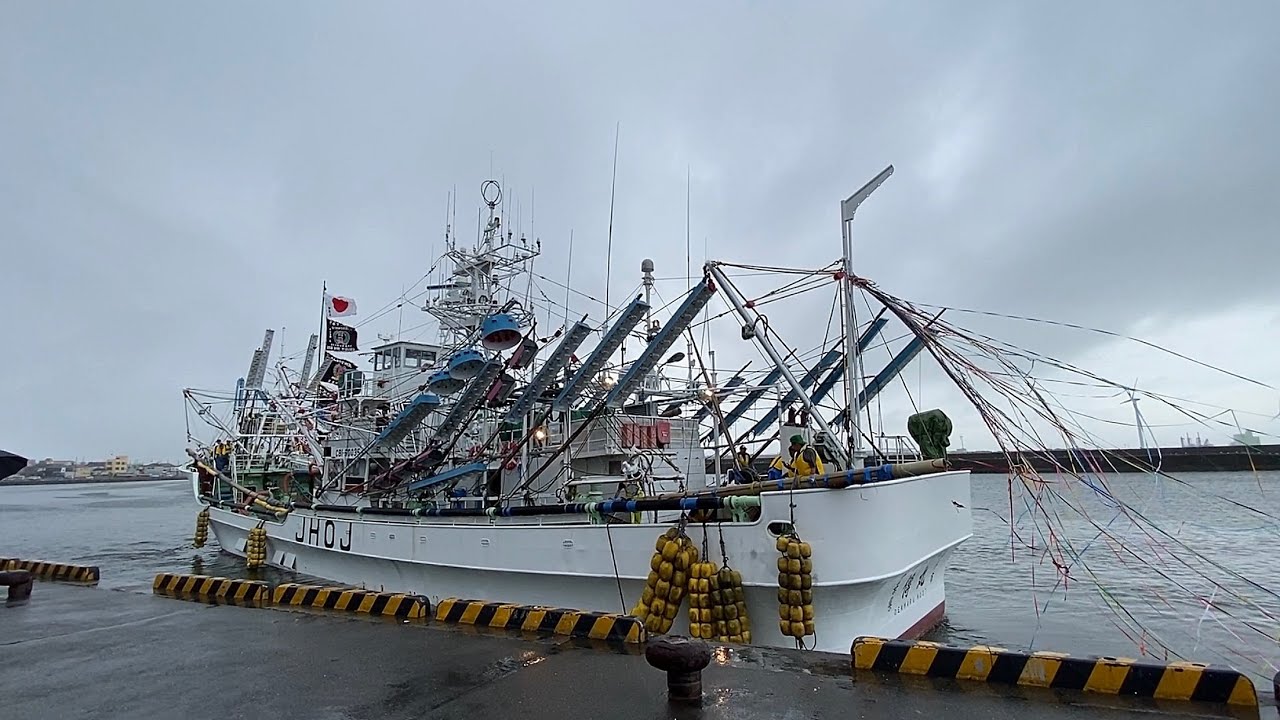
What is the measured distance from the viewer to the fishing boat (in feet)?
29.8

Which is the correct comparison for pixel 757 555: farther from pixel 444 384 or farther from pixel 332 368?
pixel 332 368

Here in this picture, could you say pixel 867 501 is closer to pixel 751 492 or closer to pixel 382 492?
pixel 751 492

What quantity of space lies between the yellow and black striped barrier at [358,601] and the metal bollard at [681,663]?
170 inches

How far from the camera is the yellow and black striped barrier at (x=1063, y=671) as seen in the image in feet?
16.1

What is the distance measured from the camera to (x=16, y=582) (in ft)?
33.9

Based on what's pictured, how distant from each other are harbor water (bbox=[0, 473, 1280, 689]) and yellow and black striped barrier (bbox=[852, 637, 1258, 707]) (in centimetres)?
89

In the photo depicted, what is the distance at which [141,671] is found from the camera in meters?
6.64

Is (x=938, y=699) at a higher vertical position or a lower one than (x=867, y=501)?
lower

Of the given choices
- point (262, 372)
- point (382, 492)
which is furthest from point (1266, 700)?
point (262, 372)

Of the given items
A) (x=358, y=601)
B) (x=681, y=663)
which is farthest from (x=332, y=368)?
(x=681, y=663)

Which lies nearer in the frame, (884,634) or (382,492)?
(884,634)

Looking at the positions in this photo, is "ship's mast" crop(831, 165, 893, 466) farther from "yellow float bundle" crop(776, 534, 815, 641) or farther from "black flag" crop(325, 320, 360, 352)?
"black flag" crop(325, 320, 360, 352)

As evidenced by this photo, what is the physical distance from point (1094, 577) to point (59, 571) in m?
18.2

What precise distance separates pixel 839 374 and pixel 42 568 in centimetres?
1664
